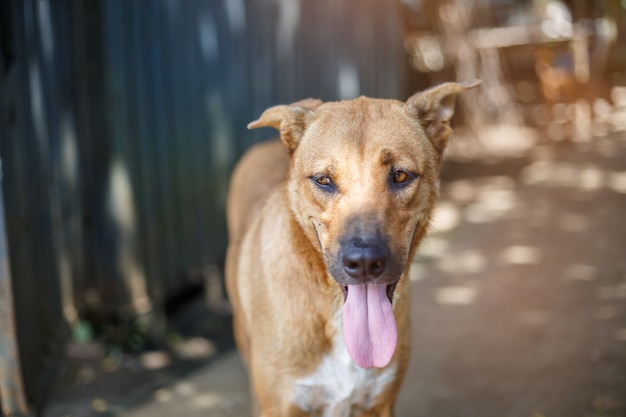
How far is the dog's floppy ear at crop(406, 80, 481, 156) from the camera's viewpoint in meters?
2.98

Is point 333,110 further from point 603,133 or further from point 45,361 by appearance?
point 603,133

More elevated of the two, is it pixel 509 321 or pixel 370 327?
pixel 370 327

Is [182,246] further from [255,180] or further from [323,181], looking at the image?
[323,181]

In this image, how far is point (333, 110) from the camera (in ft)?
9.64

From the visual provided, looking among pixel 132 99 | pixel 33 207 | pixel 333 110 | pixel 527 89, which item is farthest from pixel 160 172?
pixel 527 89

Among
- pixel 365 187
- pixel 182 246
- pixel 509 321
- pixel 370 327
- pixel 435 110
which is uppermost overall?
pixel 435 110

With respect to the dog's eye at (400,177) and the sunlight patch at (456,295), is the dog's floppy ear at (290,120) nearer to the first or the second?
the dog's eye at (400,177)

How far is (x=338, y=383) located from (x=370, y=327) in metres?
0.36

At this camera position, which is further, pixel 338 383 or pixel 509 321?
pixel 509 321

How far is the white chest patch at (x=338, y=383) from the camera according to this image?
9.44ft

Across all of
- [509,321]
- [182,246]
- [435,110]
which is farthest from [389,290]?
[182,246]

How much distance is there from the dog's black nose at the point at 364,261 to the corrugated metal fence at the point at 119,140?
6.64ft

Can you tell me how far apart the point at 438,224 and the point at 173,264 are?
3.33 meters

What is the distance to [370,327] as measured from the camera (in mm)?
2684
